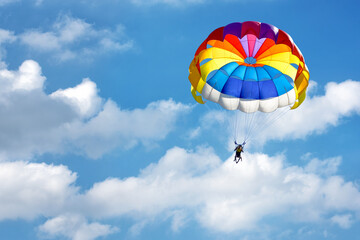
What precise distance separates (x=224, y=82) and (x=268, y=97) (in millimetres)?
3584

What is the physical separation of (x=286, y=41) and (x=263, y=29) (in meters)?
1.91

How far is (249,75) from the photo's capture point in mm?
46281

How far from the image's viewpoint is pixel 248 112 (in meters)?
46.7

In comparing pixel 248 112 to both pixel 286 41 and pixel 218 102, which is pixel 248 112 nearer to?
pixel 218 102

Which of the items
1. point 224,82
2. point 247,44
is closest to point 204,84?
point 224,82

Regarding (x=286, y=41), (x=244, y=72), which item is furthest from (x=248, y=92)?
(x=286, y=41)

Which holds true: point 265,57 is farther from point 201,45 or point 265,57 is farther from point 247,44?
point 201,45

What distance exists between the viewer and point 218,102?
46812 mm

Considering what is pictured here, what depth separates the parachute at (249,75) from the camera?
4591cm

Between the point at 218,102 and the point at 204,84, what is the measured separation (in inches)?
70.1

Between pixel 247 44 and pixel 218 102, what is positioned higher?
pixel 247 44

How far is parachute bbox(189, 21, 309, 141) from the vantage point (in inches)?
1807

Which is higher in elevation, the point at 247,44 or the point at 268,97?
the point at 247,44

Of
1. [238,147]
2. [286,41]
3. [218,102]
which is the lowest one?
[238,147]
